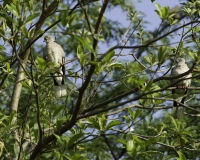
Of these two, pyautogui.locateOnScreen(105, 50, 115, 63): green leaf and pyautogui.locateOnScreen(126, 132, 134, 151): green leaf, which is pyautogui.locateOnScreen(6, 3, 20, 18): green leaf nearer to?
pyautogui.locateOnScreen(105, 50, 115, 63): green leaf

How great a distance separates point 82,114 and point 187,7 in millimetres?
1328

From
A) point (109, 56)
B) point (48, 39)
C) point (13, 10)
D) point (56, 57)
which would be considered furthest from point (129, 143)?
point (48, 39)

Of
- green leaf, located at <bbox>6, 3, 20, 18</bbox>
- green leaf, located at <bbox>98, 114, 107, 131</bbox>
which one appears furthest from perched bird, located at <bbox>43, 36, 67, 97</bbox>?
green leaf, located at <bbox>6, 3, 20, 18</bbox>

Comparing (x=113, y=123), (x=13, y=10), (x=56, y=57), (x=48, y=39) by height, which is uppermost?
(x=48, y=39)

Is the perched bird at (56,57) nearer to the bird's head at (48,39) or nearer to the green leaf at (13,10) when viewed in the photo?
the bird's head at (48,39)

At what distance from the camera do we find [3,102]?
27.2 ft

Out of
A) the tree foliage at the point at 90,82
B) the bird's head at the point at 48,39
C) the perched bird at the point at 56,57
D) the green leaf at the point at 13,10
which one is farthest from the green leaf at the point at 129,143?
the bird's head at the point at 48,39

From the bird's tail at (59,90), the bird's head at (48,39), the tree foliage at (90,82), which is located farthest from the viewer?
the bird's head at (48,39)

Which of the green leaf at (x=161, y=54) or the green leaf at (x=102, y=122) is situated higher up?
the green leaf at (x=161, y=54)

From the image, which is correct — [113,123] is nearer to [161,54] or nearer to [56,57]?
[161,54]

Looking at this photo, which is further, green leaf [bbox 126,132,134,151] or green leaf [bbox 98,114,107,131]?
green leaf [bbox 98,114,107,131]

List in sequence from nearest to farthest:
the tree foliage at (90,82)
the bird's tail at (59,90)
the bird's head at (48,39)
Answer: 1. the tree foliage at (90,82)
2. the bird's tail at (59,90)
3. the bird's head at (48,39)

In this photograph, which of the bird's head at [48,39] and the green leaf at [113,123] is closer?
the green leaf at [113,123]

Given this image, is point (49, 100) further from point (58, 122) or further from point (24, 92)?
point (24, 92)
